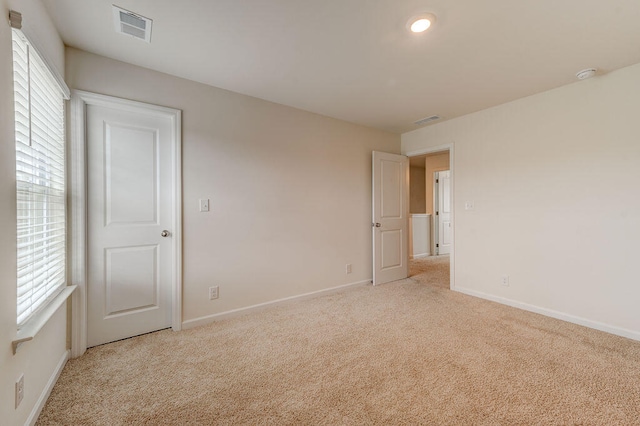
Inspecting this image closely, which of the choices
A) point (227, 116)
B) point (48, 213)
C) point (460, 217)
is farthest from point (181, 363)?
point (460, 217)

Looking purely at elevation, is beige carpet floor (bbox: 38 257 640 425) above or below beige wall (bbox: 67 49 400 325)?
below

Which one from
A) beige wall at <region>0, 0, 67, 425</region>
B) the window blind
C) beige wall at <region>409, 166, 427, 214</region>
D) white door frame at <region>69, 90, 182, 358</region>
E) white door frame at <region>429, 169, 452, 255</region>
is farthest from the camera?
beige wall at <region>409, 166, 427, 214</region>

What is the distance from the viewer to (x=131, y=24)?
5.88 ft

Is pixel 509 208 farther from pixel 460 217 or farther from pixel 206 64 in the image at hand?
pixel 206 64

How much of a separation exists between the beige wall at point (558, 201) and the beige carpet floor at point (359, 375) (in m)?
0.33

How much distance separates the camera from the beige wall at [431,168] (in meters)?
6.17

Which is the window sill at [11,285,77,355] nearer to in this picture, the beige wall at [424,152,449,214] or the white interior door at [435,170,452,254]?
the beige wall at [424,152,449,214]

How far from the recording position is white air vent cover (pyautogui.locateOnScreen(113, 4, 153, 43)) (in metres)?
1.70

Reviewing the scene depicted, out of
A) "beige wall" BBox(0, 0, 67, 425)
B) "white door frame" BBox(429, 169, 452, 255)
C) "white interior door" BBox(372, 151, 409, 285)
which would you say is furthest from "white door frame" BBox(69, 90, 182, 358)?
"white door frame" BBox(429, 169, 452, 255)

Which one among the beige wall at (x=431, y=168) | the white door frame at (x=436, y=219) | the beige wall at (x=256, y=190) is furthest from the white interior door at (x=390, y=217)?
A: the white door frame at (x=436, y=219)

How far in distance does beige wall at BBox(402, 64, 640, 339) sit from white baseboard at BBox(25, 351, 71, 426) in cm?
408

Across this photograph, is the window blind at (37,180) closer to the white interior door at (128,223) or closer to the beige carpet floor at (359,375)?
the white interior door at (128,223)

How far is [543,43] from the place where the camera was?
1964mm

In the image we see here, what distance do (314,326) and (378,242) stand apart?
1.76m
